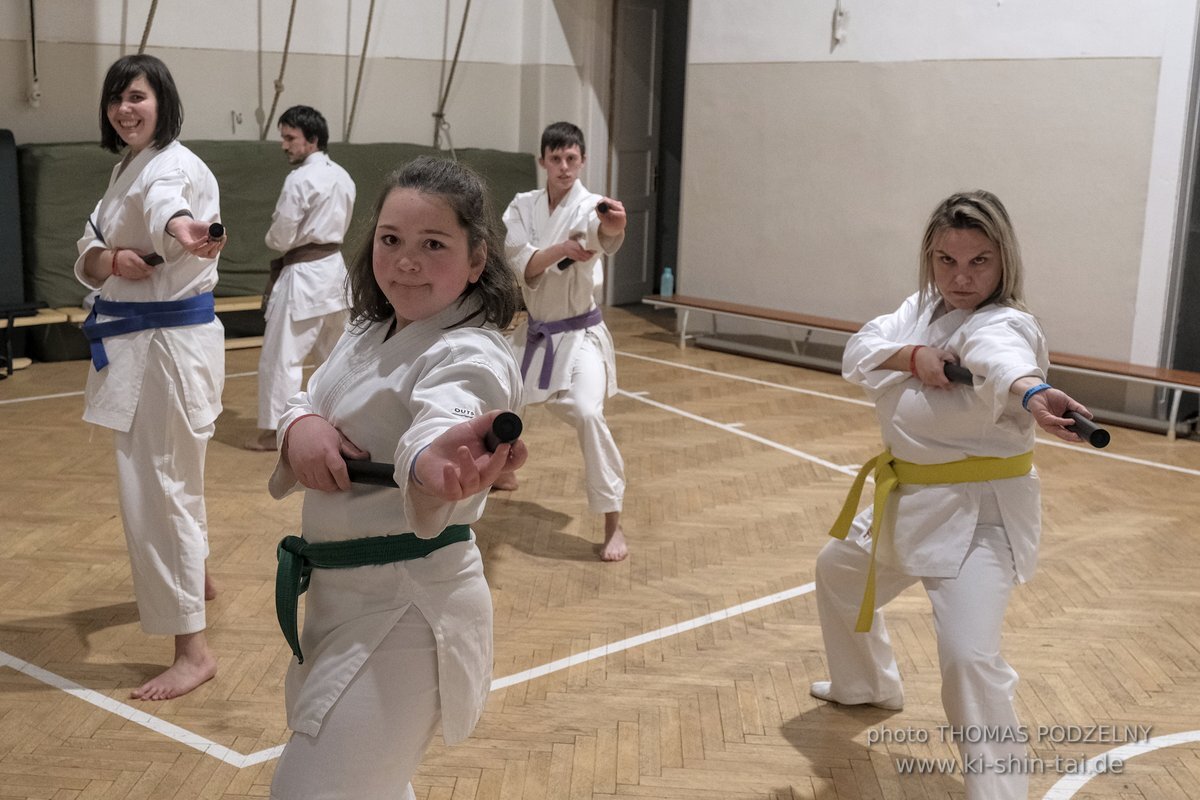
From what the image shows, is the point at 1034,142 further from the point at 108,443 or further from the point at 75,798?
the point at 75,798

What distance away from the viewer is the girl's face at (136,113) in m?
3.45

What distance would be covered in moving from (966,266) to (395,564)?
5.18 ft

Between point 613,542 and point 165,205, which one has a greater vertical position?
point 165,205

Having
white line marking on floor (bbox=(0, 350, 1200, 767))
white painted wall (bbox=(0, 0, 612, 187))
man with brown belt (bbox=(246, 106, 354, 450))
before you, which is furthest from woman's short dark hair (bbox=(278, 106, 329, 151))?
white line marking on floor (bbox=(0, 350, 1200, 767))

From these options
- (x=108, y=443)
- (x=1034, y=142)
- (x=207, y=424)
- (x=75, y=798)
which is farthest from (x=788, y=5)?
(x=75, y=798)

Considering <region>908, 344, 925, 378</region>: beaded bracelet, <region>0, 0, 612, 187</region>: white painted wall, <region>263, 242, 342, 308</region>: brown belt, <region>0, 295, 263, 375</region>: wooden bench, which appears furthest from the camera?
<region>0, 0, 612, 187</region>: white painted wall

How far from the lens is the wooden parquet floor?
123 inches

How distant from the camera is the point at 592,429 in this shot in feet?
15.6

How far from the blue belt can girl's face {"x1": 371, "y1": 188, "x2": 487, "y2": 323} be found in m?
1.70

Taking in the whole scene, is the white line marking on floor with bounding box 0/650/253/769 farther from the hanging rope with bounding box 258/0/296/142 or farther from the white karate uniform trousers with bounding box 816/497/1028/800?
the hanging rope with bounding box 258/0/296/142

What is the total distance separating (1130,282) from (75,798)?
6.59 meters

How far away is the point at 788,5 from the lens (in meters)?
9.18

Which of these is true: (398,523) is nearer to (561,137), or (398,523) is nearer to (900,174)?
(561,137)

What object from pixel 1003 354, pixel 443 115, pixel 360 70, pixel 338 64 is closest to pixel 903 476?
pixel 1003 354
